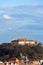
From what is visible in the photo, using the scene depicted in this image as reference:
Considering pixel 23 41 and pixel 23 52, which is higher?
pixel 23 41

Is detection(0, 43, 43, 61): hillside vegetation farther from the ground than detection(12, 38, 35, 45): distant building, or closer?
closer

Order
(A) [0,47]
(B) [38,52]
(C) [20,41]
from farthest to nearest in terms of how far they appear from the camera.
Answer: (C) [20,41] < (A) [0,47] < (B) [38,52]

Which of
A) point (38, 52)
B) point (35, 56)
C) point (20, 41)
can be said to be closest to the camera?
point (35, 56)

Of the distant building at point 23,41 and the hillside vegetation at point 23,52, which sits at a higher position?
the distant building at point 23,41

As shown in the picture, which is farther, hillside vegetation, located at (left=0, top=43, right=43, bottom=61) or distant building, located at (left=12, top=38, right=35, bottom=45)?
distant building, located at (left=12, top=38, right=35, bottom=45)

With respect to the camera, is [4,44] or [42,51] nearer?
[42,51]

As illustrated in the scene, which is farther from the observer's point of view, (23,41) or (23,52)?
(23,41)

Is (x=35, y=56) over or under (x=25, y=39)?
under

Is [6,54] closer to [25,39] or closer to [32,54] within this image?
[32,54]

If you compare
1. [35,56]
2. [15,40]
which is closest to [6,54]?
[35,56]

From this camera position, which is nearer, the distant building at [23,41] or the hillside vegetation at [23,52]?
the hillside vegetation at [23,52]
